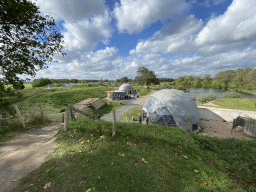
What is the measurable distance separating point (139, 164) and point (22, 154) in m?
5.93

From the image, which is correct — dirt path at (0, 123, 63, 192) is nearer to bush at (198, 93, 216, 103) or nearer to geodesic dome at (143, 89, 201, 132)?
geodesic dome at (143, 89, 201, 132)

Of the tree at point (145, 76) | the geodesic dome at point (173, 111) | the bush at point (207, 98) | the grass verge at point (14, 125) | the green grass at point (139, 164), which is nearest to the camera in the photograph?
the green grass at point (139, 164)

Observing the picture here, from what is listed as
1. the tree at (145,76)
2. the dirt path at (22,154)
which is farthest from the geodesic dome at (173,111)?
the tree at (145,76)

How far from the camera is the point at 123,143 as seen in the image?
17.8ft

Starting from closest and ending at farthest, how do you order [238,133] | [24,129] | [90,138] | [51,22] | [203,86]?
1. [90,138]
2. [51,22]
3. [24,129]
4. [238,133]
5. [203,86]

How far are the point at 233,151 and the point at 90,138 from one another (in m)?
8.65

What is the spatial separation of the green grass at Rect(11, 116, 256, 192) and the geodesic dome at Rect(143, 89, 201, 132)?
4408mm

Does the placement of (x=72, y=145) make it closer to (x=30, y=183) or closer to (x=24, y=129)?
(x=30, y=183)

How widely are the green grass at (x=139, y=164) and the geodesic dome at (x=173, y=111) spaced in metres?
4.41

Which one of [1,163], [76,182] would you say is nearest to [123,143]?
[76,182]

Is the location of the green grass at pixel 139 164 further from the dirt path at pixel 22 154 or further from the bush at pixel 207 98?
the bush at pixel 207 98

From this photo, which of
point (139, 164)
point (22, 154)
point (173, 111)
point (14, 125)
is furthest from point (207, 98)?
point (14, 125)

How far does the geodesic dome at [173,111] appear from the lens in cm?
1096

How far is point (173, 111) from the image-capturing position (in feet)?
36.5
